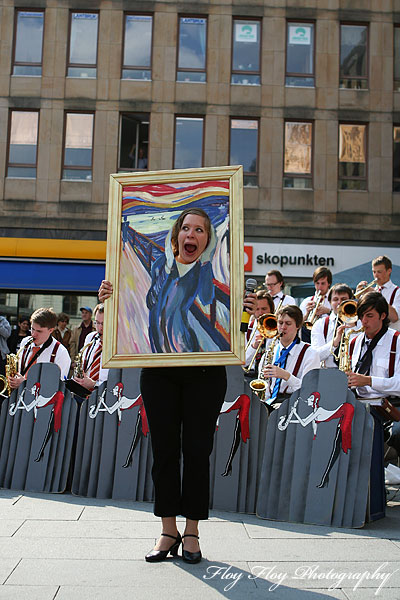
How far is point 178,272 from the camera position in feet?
13.5

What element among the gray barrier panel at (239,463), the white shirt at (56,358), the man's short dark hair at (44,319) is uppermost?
the man's short dark hair at (44,319)

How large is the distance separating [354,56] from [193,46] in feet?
16.4

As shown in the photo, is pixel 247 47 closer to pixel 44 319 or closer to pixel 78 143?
pixel 78 143

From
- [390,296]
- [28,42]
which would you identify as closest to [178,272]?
[390,296]

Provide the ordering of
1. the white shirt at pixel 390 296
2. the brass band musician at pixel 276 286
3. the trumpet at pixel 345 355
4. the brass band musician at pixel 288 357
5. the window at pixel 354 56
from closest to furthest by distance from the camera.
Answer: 1. the trumpet at pixel 345 355
2. the brass band musician at pixel 288 357
3. the white shirt at pixel 390 296
4. the brass band musician at pixel 276 286
5. the window at pixel 354 56

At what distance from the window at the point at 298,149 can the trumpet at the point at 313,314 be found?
1147cm

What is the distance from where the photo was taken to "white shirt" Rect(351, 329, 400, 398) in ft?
17.7

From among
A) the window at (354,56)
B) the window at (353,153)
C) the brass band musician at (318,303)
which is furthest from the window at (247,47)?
the brass band musician at (318,303)

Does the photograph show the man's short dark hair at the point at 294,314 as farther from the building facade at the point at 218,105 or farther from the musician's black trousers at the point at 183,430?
the building facade at the point at 218,105

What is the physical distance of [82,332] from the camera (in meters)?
13.4

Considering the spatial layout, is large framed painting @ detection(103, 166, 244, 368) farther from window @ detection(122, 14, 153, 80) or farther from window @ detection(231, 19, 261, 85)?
window @ detection(231, 19, 261, 85)

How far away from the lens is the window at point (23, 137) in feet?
65.4

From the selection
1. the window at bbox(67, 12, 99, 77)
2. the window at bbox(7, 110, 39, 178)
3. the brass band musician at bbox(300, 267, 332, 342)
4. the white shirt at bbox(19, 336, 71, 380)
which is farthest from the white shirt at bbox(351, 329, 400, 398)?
the window at bbox(67, 12, 99, 77)

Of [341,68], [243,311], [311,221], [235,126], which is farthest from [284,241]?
[243,311]
